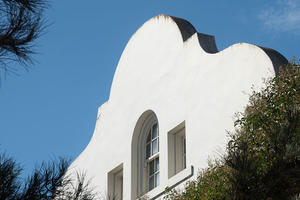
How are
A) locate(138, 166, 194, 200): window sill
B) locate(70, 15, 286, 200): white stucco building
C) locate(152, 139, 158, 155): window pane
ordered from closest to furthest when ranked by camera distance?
locate(70, 15, 286, 200): white stucco building → locate(138, 166, 194, 200): window sill → locate(152, 139, 158, 155): window pane

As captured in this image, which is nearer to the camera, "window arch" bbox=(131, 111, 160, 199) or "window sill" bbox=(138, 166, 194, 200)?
"window sill" bbox=(138, 166, 194, 200)

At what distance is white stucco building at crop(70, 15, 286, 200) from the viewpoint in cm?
1156

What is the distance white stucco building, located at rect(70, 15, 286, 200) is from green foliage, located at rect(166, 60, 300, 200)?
793mm

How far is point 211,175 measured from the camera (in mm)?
9758

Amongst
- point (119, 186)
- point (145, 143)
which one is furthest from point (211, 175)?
Answer: point (119, 186)

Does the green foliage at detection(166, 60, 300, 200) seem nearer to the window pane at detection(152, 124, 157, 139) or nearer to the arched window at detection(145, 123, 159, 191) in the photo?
the arched window at detection(145, 123, 159, 191)

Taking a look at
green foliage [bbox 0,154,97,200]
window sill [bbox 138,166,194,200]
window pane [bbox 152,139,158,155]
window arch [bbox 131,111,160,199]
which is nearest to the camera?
green foliage [bbox 0,154,97,200]

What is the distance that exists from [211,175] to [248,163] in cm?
262

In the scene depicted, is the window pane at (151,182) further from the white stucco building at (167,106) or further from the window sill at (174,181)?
the window sill at (174,181)

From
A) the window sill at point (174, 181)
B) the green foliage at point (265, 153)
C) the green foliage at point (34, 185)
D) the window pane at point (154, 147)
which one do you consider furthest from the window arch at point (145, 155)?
the green foliage at point (34, 185)

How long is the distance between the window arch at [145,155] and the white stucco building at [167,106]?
0.02 metres

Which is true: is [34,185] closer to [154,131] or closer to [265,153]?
[265,153]

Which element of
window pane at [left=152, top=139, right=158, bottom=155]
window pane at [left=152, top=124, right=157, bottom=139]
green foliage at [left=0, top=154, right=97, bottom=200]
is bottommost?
green foliage at [left=0, top=154, right=97, bottom=200]

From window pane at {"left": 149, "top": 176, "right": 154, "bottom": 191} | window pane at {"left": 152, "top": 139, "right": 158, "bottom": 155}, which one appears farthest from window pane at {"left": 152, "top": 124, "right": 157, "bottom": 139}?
window pane at {"left": 149, "top": 176, "right": 154, "bottom": 191}
